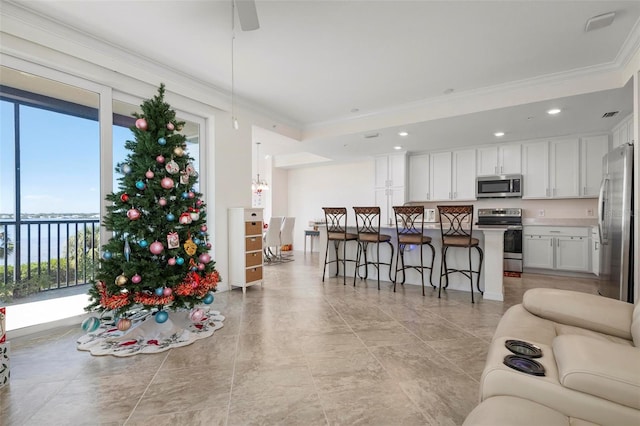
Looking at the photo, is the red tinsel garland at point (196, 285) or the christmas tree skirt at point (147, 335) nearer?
the christmas tree skirt at point (147, 335)

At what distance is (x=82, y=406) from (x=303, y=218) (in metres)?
7.20

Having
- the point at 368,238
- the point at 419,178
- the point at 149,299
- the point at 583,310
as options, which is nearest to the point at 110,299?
the point at 149,299

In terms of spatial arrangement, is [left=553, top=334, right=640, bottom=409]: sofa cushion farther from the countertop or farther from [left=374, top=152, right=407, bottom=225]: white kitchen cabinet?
[left=374, top=152, right=407, bottom=225]: white kitchen cabinet

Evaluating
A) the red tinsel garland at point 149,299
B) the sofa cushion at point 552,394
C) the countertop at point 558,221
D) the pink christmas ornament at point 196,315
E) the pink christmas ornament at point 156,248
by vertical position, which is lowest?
the pink christmas ornament at point 196,315

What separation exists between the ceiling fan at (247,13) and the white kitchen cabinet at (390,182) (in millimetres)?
5085

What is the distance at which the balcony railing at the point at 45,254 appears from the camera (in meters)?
2.55

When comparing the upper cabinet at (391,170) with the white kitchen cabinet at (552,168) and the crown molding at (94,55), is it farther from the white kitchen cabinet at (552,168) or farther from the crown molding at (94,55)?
the crown molding at (94,55)

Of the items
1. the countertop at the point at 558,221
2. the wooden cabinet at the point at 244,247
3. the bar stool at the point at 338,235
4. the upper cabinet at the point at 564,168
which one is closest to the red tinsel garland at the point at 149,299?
the wooden cabinet at the point at 244,247

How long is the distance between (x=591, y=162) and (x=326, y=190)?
5.51 metres

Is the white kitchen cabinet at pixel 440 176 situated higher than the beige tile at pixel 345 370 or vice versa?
the white kitchen cabinet at pixel 440 176

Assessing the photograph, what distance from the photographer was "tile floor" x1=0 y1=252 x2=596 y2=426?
1.61 metres

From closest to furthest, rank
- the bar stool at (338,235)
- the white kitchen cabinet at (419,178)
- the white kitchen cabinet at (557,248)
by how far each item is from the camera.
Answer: the bar stool at (338,235) → the white kitchen cabinet at (557,248) → the white kitchen cabinet at (419,178)

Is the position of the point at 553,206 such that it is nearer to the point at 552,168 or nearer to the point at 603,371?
the point at 552,168

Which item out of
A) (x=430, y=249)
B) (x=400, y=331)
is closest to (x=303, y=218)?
(x=430, y=249)
